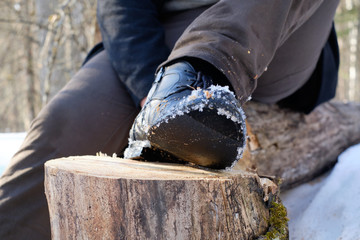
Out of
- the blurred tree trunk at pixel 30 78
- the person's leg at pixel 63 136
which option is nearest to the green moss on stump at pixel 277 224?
the person's leg at pixel 63 136

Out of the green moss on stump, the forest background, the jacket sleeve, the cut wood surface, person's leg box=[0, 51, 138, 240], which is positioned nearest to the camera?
the green moss on stump

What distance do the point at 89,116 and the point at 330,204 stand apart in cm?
98

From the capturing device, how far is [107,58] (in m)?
1.41

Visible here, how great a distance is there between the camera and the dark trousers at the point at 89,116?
3.58 ft

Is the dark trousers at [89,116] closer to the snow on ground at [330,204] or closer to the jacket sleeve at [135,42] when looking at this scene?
the jacket sleeve at [135,42]

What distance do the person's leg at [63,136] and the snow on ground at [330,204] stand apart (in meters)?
0.65

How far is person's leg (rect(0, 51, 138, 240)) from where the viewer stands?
1084mm

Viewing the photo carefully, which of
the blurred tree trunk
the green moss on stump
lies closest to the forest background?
the blurred tree trunk

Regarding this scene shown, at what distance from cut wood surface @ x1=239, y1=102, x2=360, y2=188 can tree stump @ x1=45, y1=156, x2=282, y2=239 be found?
22.8 inches

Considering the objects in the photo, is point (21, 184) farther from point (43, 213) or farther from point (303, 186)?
point (303, 186)

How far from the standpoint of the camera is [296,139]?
1591 mm

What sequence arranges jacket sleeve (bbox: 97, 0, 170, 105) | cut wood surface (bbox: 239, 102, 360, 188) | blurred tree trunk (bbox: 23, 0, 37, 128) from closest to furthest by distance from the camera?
1. jacket sleeve (bbox: 97, 0, 170, 105)
2. cut wood surface (bbox: 239, 102, 360, 188)
3. blurred tree trunk (bbox: 23, 0, 37, 128)

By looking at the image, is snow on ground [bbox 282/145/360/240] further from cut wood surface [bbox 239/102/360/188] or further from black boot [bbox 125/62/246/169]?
black boot [bbox 125/62/246/169]

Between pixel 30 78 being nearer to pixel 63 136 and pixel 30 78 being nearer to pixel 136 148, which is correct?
pixel 63 136
